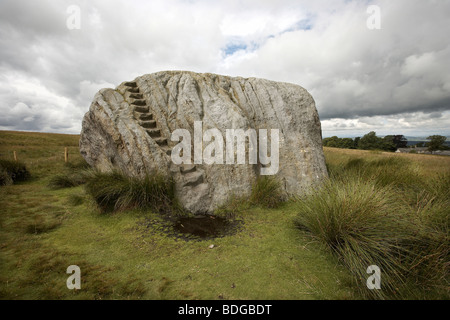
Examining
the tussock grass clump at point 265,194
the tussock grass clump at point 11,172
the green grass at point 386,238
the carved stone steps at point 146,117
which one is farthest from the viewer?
the tussock grass clump at point 11,172

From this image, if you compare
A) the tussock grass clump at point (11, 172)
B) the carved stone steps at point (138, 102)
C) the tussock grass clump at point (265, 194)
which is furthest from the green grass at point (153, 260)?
the tussock grass clump at point (11, 172)

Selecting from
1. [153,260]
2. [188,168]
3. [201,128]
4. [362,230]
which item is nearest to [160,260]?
[153,260]

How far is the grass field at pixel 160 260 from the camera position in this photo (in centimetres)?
281

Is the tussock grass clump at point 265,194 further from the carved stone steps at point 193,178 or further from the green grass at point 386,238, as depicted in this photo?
the carved stone steps at point 193,178

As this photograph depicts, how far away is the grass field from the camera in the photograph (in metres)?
2.81

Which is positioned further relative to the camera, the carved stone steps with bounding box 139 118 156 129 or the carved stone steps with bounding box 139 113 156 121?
the carved stone steps with bounding box 139 113 156 121

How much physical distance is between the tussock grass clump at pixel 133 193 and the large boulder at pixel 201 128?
0.36 m

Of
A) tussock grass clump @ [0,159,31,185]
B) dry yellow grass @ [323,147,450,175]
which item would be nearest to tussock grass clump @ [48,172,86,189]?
tussock grass clump @ [0,159,31,185]

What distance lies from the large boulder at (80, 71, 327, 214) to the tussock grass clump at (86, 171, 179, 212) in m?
0.36

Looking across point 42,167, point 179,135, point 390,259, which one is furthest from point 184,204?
point 42,167

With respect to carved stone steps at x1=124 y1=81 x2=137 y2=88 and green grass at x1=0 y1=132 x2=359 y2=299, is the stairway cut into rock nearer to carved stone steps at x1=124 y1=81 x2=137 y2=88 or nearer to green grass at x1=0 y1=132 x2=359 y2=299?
carved stone steps at x1=124 y1=81 x2=137 y2=88

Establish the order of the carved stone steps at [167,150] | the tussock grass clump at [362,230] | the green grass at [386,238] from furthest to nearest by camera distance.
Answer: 1. the carved stone steps at [167,150]
2. the tussock grass clump at [362,230]
3. the green grass at [386,238]
